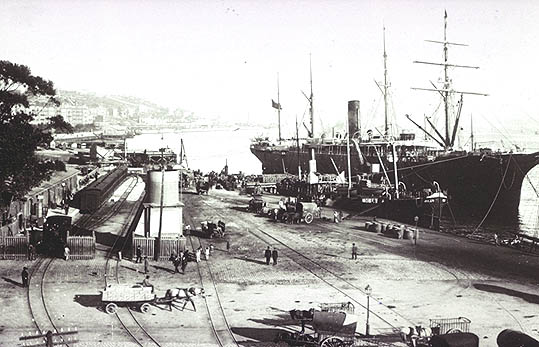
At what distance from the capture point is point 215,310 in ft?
76.1

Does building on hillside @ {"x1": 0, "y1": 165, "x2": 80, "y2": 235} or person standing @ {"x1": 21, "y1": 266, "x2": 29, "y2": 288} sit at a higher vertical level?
building on hillside @ {"x1": 0, "y1": 165, "x2": 80, "y2": 235}

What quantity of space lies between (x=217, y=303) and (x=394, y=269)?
11.7 meters

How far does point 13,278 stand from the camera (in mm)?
27469

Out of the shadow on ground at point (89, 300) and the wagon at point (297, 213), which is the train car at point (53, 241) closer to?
the shadow on ground at point (89, 300)

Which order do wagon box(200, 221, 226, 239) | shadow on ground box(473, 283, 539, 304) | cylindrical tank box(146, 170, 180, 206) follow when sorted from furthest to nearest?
wagon box(200, 221, 226, 239)
cylindrical tank box(146, 170, 180, 206)
shadow on ground box(473, 283, 539, 304)

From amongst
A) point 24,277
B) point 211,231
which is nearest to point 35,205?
point 211,231

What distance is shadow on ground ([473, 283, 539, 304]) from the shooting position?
998 inches

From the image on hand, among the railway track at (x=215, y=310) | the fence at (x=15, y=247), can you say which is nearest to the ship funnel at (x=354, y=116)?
the railway track at (x=215, y=310)

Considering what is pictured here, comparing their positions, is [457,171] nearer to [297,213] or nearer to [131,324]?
[297,213]

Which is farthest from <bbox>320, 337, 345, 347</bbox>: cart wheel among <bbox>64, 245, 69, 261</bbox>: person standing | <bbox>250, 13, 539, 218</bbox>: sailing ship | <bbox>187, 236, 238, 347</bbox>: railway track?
<bbox>250, 13, 539, 218</bbox>: sailing ship

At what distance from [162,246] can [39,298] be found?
8.87 metres

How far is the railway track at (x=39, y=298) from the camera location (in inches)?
823

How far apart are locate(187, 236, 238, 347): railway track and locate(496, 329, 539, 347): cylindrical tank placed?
9.14m

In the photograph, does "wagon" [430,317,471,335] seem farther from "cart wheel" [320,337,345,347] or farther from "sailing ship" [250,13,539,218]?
"sailing ship" [250,13,539,218]
